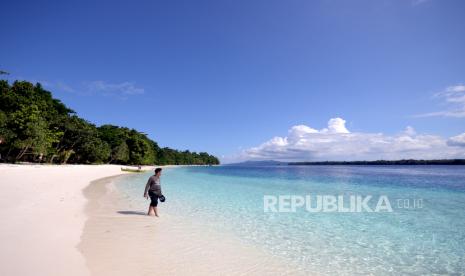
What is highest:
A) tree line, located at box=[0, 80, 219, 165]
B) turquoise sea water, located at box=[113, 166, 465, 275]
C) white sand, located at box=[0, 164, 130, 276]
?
tree line, located at box=[0, 80, 219, 165]

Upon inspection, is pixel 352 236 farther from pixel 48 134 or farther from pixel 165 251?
pixel 48 134

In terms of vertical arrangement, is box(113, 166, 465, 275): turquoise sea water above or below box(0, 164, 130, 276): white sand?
below

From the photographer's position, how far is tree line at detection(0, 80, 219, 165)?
39.4m

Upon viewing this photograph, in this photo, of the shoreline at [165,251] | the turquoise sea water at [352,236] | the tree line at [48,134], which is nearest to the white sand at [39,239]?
the shoreline at [165,251]

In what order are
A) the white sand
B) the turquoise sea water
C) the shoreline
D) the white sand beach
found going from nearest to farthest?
the white sand, the white sand beach, the shoreline, the turquoise sea water

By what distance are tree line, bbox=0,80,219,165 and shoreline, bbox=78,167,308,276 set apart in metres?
38.6

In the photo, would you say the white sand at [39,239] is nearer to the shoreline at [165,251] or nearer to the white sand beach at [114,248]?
the white sand beach at [114,248]

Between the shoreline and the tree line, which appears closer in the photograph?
the shoreline

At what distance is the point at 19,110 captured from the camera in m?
42.2

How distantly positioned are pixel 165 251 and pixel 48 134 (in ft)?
176

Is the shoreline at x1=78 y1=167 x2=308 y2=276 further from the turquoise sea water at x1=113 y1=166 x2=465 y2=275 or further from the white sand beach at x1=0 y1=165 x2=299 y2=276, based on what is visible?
the turquoise sea water at x1=113 y1=166 x2=465 y2=275

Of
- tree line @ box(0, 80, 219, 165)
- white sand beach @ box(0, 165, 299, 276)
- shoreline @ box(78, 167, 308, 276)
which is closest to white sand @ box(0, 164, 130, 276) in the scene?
white sand beach @ box(0, 165, 299, 276)

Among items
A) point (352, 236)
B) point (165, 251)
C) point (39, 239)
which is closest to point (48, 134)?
point (39, 239)

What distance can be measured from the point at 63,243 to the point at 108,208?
6.06 m
